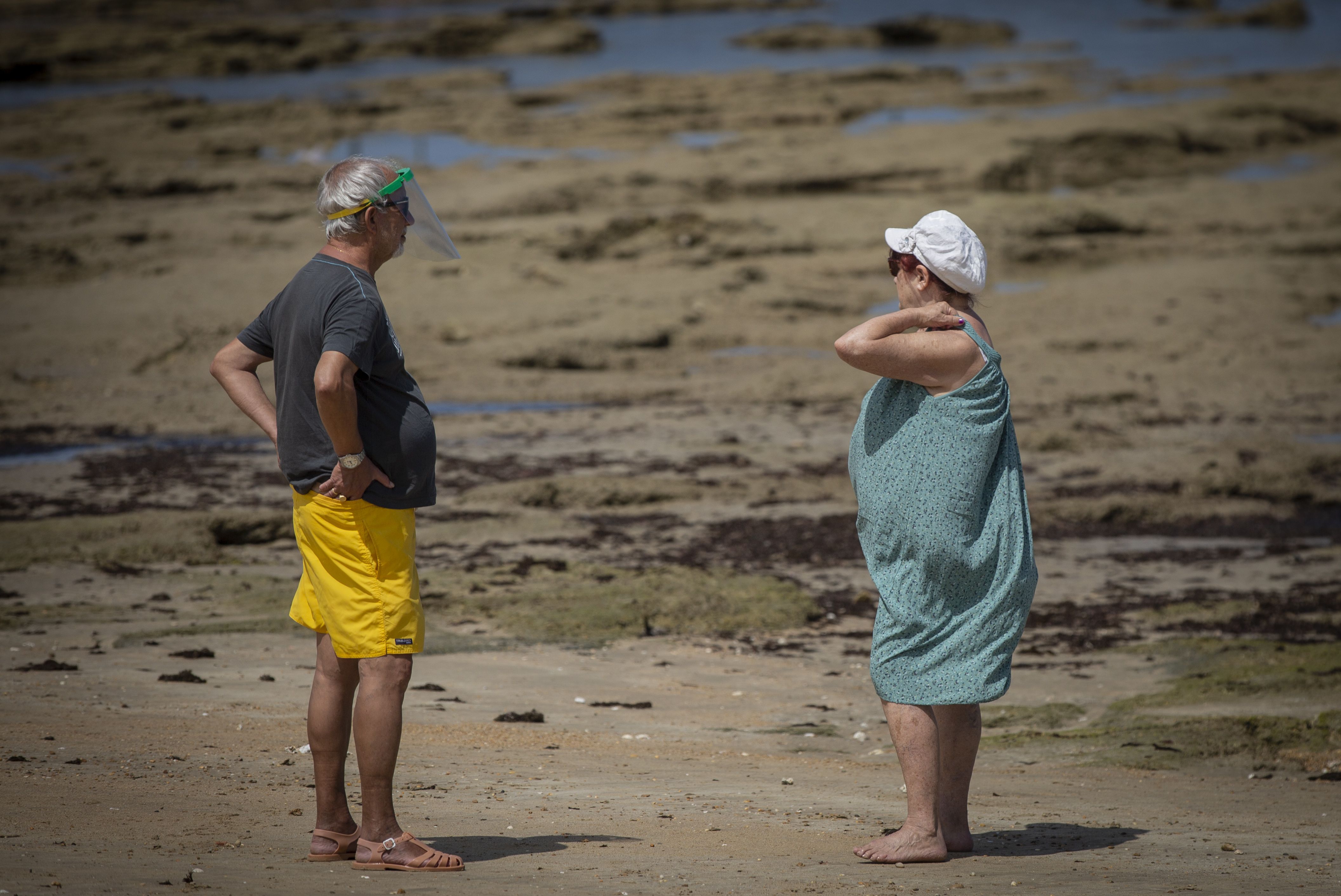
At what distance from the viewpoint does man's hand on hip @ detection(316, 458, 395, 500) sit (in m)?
3.42

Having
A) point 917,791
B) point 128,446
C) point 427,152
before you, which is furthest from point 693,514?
point 427,152

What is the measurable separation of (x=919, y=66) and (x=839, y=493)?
24932 millimetres

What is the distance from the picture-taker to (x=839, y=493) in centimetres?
1048

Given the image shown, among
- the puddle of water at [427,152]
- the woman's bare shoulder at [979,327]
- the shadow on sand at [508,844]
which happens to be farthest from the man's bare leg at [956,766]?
the puddle of water at [427,152]

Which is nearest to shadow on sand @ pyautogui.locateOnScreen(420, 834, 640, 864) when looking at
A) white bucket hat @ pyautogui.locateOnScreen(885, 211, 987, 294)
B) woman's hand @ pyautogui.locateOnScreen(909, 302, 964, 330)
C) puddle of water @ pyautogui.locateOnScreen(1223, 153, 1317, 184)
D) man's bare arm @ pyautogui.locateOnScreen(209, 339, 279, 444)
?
man's bare arm @ pyautogui.locateOnScreen(209, 339, 279, 444)

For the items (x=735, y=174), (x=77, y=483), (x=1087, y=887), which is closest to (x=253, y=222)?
(x=735, y=174)

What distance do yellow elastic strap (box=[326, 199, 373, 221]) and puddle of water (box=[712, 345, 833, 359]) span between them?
12085mm

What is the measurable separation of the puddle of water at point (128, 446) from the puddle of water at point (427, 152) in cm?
1180

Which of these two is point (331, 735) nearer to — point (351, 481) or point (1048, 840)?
point (351, 481)

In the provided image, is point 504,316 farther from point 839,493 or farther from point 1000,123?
point 1000,123

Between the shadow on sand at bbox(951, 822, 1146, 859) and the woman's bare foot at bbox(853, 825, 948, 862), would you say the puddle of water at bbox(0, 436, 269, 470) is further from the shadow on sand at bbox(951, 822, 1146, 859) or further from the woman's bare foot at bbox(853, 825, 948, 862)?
the woman's bare foot at bbox(853, 825, 948, 862)

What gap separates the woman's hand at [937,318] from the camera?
3674 mm

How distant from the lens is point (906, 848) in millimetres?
3627

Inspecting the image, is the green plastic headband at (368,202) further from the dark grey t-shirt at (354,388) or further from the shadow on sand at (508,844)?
the shadow on sand at (508,844)
